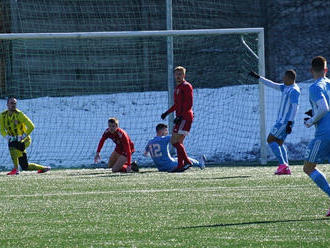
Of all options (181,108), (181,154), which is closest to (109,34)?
(181,108)

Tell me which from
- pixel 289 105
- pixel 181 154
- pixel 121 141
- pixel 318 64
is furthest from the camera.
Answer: pixel 121 141

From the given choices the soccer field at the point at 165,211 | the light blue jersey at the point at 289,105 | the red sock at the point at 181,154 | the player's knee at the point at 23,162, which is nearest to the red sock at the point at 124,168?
the red sock at the point at 181,154

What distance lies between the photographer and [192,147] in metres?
21.1

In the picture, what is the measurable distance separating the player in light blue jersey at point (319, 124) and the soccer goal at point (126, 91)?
9857mm

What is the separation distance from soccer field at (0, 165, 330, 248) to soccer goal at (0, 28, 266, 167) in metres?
5.89

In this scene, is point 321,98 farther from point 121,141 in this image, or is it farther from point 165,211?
point 121,141

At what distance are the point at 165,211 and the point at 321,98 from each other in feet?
6.42

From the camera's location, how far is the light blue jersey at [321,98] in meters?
9.05

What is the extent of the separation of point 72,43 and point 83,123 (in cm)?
386

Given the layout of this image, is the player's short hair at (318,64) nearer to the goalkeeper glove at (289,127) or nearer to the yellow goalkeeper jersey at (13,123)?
the goalkeeper glove at (289,127)

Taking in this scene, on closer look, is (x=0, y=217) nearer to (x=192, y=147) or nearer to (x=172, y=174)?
(x=172, y=174)

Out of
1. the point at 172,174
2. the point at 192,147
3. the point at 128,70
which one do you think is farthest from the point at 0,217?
the point at 128,70

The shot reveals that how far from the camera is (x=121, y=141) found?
1642 cm

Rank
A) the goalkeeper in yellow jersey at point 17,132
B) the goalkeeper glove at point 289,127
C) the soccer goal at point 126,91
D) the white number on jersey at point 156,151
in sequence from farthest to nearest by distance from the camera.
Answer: the soccer goal at point 126,91 < the goalkeeper in yellow jersey at point 17,132 < the white number on jersey at point 156,151 < the goalkeeper glove at point 289,127
